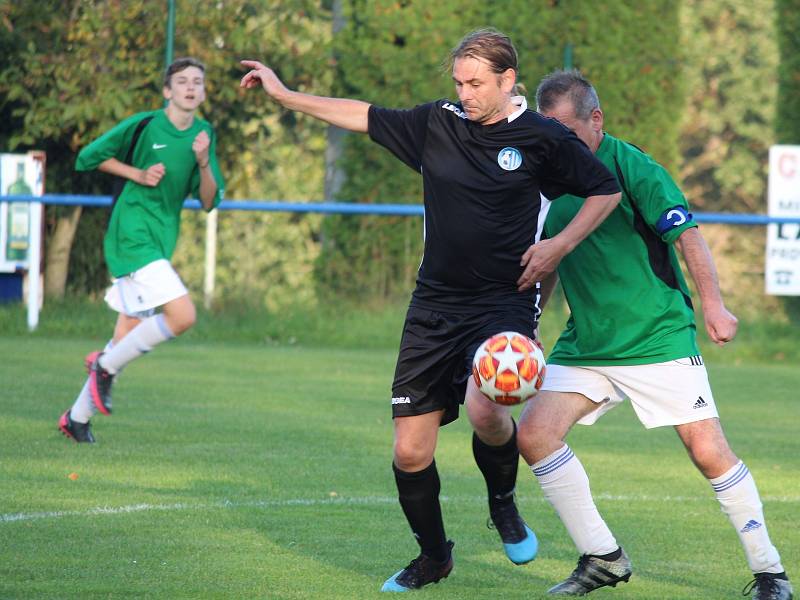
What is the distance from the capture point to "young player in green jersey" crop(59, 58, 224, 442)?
367 inches

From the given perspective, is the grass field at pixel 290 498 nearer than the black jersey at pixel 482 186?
No

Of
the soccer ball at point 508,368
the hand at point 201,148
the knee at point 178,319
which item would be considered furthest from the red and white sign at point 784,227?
the soccer ball at point 508,368

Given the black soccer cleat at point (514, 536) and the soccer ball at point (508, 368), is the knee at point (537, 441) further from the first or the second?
the black soccer cleat at point (514, 536)

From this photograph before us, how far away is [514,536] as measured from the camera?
591 cm

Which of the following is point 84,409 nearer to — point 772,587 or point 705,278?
point 705,278

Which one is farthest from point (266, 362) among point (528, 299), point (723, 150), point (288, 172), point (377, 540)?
point (723, 150)

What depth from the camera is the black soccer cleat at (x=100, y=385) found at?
8.89 metres

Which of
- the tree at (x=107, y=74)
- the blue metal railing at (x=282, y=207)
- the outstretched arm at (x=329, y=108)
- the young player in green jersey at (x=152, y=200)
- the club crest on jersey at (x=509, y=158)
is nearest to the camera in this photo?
the club crest on jersey at (x=509, y=158)

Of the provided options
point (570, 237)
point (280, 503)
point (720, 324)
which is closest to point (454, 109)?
point (570, 237)

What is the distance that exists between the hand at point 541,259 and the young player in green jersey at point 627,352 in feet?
1.02

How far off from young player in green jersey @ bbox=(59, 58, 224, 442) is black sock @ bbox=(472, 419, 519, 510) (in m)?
3.73

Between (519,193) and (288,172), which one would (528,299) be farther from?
(288,172)

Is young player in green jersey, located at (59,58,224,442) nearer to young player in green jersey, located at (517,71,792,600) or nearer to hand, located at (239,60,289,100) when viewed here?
hand, located at (239,60,289,100)

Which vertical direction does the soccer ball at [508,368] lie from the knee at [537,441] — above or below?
above
